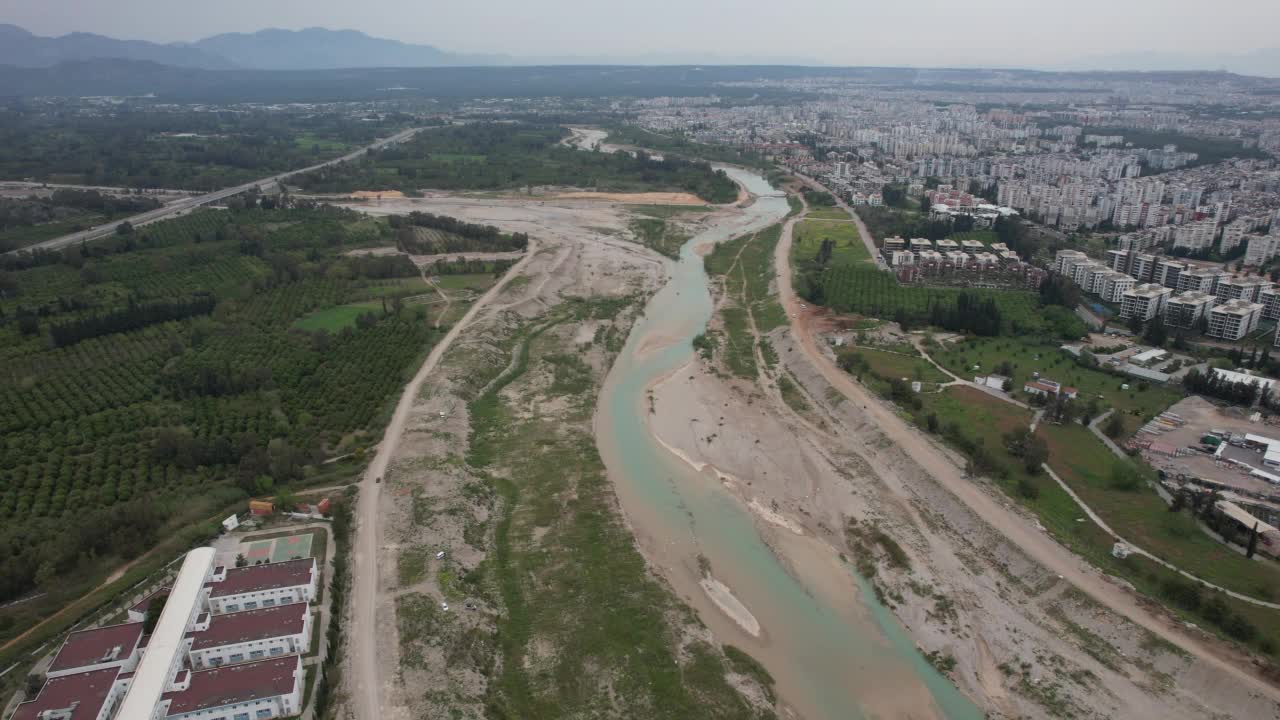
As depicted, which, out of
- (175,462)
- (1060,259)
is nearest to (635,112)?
(1060,259)

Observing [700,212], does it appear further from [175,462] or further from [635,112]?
[635,112]

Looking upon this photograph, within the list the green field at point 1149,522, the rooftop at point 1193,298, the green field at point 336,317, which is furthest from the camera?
the green field at point 336,317

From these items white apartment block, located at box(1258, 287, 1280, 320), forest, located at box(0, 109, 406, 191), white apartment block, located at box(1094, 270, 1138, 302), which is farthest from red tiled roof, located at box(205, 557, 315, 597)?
forest, located at box(0, 109, 406, 191)

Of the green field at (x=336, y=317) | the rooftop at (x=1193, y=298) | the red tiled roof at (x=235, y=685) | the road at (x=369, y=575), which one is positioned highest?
the rooftop at (x=1193, y=298)

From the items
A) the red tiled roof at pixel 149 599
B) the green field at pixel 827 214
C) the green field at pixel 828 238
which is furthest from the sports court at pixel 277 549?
the green field at pixel 827 214

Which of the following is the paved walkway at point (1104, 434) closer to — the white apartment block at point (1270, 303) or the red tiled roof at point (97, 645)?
the white apartment block at point (1270, 303)

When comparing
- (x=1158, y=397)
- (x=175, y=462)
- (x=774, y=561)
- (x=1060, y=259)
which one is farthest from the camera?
(x=1060, y=259)

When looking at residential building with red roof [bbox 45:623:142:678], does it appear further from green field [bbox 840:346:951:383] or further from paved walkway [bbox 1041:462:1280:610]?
green field [bbox 840:346:951:383]

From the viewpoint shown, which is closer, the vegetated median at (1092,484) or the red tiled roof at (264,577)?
the vegetated median at (1092,484)
